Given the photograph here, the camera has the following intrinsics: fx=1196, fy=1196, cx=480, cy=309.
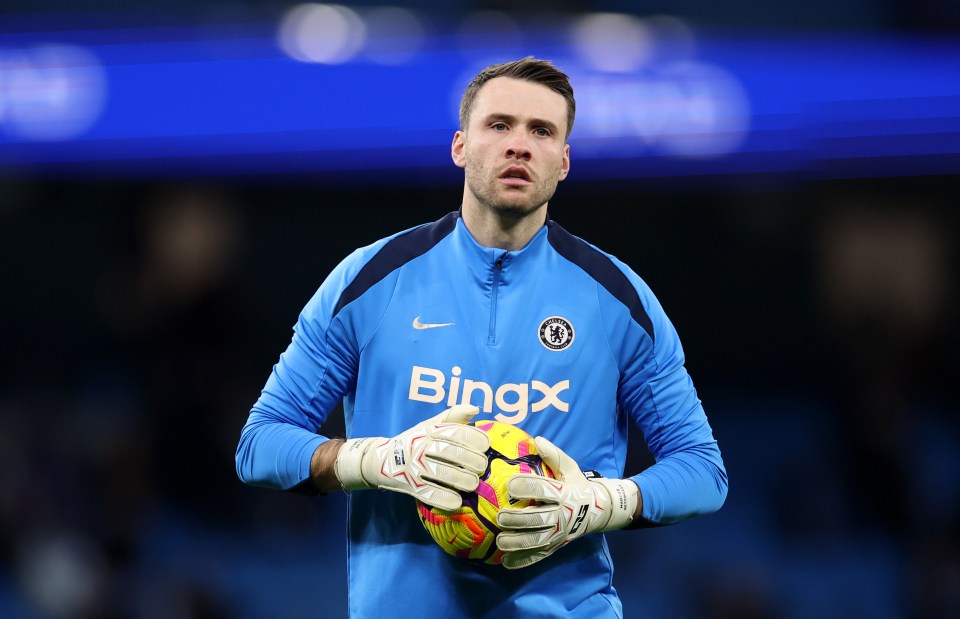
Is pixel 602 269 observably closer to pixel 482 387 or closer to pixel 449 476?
pixel 482 387

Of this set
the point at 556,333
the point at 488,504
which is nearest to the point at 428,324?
the point at 556,333

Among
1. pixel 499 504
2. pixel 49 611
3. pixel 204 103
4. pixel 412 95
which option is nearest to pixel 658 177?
pixel 412 95

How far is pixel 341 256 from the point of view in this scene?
9.25 meters

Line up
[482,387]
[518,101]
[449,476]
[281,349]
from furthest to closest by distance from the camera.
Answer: [281,349] → [518,101] → [482,387] → [449,476]

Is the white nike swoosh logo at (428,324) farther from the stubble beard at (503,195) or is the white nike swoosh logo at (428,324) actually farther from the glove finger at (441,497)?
the glove finger at (441,497)

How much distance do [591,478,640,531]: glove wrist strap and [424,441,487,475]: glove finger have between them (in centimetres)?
34

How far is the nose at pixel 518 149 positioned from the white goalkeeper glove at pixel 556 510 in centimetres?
72

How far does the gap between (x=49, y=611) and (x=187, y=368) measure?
195 centimetres

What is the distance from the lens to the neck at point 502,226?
10.1 feet

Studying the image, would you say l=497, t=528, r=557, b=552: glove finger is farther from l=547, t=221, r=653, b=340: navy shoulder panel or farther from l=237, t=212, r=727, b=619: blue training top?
l=547, t=221, r=653, b=340: navy shoulder panel

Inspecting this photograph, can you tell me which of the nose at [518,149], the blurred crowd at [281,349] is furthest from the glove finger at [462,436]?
the blurred crowd at [281,349]

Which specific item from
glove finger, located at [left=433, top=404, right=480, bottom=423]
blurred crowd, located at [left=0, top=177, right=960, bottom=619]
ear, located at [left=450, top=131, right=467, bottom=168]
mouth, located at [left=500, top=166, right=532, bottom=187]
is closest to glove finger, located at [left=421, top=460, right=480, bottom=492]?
glove finger, located at [left=433, top=404, right=480, bottom=423]

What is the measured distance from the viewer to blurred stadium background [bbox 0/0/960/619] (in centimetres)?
662

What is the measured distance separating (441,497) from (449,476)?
0.18ft
